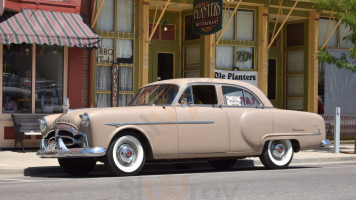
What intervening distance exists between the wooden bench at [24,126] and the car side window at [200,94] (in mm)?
5865

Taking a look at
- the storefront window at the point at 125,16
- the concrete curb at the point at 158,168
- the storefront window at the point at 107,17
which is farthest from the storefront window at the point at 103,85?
the concrete curb at the point at 158,168

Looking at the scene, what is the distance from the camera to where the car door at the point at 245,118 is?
12.9 m

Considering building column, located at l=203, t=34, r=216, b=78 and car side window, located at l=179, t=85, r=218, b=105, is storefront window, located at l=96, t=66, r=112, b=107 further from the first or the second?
car side window, located at l=179, t=85, r=218, b=105

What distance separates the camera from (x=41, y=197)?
883 centimetres

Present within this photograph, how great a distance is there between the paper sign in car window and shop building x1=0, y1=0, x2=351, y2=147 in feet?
19.3

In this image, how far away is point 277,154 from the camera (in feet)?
44.7

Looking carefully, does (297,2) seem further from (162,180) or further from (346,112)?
(162,180)

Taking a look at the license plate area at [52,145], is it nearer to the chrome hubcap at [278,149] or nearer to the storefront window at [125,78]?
the chrome hubcap at [278,149]

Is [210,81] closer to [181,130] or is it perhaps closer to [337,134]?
[181,130]

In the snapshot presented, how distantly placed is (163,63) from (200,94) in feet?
28.7

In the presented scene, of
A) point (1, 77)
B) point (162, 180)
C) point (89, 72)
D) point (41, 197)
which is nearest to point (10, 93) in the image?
point (1, 77)

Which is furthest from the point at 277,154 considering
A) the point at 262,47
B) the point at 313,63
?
the point at 313,63

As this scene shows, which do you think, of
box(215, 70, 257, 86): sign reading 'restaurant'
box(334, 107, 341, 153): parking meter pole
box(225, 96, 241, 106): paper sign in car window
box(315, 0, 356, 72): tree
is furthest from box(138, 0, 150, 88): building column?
box(225, 96, 241, 106): paper sign in car window

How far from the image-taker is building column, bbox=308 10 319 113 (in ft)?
75.2
